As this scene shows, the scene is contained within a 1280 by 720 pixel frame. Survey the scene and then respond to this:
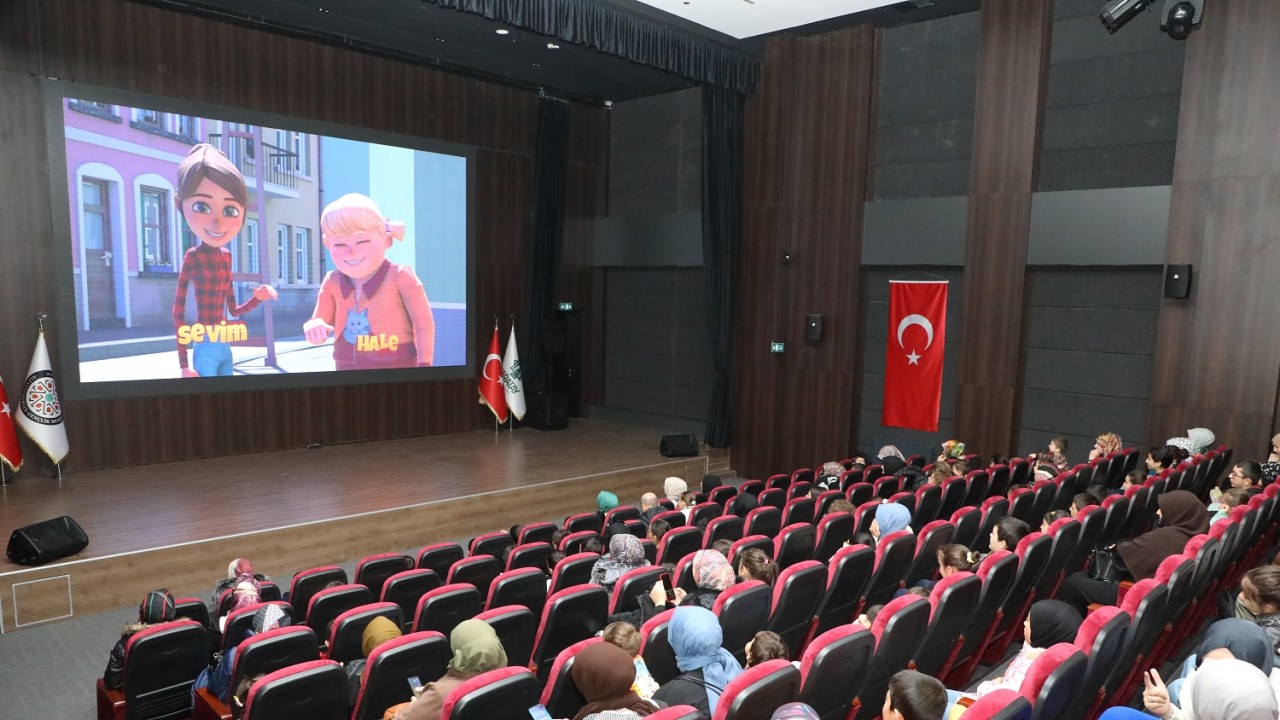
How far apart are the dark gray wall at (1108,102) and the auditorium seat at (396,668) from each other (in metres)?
8.36

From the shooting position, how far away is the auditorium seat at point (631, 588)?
3893mm

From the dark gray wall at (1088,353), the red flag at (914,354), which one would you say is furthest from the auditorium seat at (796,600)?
the red flag at (914,354)

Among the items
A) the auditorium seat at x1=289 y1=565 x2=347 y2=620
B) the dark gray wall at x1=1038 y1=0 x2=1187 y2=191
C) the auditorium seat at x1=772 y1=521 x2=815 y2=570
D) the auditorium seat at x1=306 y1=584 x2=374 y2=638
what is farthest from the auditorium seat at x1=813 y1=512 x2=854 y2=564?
the dark gray wall at x1=1038 y1=0 x2=1187 y2=191

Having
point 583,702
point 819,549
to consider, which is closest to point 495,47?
point 819,549

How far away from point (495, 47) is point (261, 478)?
611 centimetres

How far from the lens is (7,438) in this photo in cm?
744

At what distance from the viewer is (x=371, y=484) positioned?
27.1 feet

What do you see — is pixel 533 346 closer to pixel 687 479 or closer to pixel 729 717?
pixel 687 479

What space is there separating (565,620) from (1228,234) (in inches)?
294

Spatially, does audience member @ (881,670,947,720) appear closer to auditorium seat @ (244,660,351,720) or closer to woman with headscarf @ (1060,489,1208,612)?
auditorium seat @ (244,660,351,720)

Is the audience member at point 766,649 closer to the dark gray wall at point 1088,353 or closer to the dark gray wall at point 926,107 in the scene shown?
the dark gray wall at point 1088,353

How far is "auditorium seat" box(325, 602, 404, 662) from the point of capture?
11.5 feet

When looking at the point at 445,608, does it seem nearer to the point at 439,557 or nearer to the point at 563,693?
the point at 563,693

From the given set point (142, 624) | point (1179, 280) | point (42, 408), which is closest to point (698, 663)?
point (142, 624)
